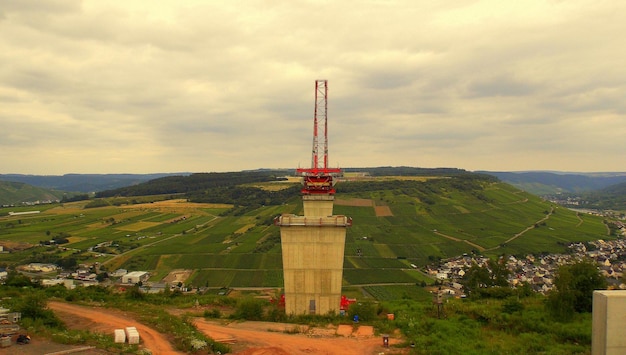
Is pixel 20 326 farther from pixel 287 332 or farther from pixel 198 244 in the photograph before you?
pixel 198 244

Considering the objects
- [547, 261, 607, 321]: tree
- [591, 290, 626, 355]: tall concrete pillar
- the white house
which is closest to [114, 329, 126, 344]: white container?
[591, 290, 626, 355]: tall concrete pillar

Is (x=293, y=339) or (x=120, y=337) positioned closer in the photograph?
(x=120, y=337)

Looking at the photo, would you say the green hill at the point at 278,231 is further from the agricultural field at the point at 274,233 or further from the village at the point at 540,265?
the village at the point at 540,265

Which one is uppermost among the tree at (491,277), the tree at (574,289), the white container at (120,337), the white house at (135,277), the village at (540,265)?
the tree at (574,289)

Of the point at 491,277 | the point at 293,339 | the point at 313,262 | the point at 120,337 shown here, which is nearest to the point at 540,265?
the point at 491,277

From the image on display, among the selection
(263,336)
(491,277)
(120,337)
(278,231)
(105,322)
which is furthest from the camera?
(278,231)

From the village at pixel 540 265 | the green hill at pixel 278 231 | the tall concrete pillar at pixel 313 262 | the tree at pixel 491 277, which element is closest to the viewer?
the tall concrete pillar at pixel 313 262

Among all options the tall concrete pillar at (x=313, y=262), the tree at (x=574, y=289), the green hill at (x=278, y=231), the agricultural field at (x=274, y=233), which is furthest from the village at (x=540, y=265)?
the tall concrete pillar at (x=313, y=262)

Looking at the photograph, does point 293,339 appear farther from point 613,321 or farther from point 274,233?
point 274,233
